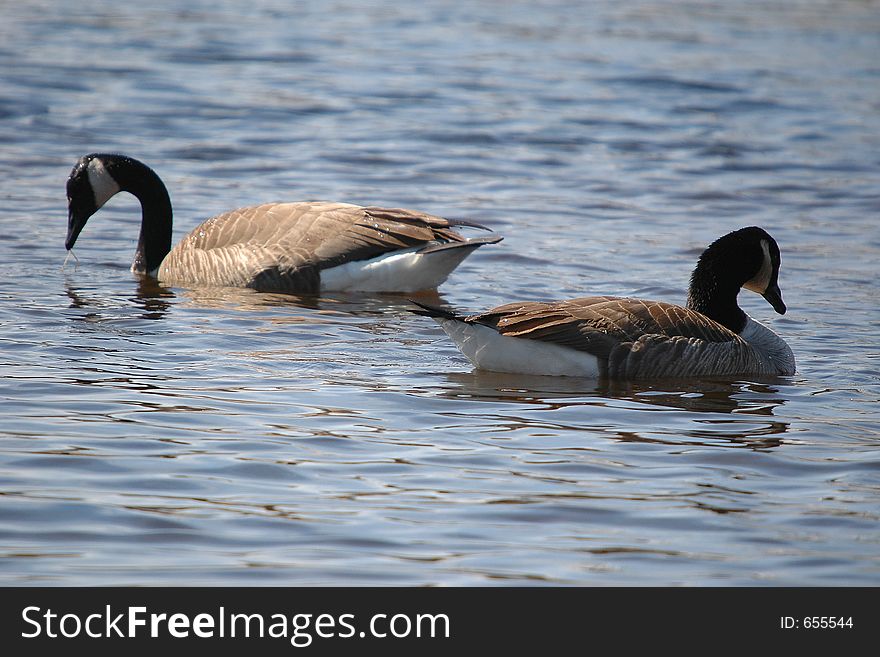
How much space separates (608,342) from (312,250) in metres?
3.48

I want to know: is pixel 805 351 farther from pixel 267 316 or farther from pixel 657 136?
pixel 657 136

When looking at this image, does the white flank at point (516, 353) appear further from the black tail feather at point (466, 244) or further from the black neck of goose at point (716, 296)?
the black tail feather at point (466, 244)

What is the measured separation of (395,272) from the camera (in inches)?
429

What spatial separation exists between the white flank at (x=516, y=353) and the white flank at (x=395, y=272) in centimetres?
248

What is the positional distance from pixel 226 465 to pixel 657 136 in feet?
41.0

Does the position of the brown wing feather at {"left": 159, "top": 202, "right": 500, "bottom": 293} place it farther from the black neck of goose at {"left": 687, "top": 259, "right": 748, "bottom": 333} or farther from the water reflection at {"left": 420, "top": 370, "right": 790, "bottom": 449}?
the water reflection at {"left": 420, "top": 370, "right": 790, "bottom": 449}

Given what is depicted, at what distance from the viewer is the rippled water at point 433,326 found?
18.2ft

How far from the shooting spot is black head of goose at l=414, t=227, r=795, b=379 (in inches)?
324

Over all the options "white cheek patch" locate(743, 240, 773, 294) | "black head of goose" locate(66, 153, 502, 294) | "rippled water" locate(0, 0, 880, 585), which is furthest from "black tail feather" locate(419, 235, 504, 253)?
"white cheek patch" locate(743, 240, 773, 294)

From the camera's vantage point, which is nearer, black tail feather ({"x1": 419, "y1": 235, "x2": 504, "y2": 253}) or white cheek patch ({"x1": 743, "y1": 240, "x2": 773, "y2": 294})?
white cheek patch ({"x1": 743, "y1": 240, "x2": 773, "y2": 294})

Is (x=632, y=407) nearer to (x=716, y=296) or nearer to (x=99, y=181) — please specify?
(x=716, y=296)
